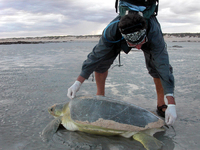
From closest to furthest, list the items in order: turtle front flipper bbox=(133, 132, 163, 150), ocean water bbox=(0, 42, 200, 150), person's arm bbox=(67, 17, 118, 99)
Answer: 1. turtle front flipper bbox=(133, 132, 163, 150)
2. ocean water bbox=(0, 42, 200, 150)
3. person's arm bbox=(67, 17, 118, 99)

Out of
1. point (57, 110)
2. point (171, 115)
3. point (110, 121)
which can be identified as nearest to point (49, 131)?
point (57, 110)

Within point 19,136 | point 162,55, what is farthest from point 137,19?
point 19,136

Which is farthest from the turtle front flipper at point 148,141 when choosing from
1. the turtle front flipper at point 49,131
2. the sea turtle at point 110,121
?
the turtle front flipper at point 49,131

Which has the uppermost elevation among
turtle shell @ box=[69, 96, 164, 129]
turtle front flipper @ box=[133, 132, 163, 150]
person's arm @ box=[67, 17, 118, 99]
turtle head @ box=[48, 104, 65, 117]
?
person's arm @ box=[67, 17, 118, 99]

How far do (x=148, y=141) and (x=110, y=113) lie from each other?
0.56 metres

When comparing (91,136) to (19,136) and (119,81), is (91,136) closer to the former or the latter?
(19,136)

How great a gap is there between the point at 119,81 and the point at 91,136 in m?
2.76

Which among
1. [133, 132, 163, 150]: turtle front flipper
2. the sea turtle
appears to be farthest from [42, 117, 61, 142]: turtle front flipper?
[133, 132, 163, 150]: turtle front flipper

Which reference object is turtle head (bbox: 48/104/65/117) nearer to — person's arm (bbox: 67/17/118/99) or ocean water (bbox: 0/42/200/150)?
ocean water (bbox: 0/42/200/150)

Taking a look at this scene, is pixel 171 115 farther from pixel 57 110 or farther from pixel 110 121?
pixel 57 110

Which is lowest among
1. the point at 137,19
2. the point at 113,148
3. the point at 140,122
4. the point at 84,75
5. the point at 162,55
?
the point at 113,148

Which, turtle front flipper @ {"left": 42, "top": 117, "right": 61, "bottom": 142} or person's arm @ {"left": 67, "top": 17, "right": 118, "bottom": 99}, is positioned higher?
person's arm @ {"left": 67, "top": 17, "right": 118, "bottom": 99}

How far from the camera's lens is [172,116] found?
7.43 feet

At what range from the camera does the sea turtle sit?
84.5 inches
